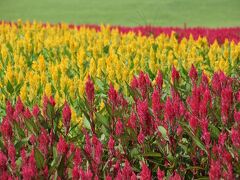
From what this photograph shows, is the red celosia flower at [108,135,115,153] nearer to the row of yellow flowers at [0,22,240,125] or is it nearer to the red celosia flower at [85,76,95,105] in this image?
→ the red celosia flower at [85,76,95,105]

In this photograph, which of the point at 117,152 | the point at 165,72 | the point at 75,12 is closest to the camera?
the point at 117,152

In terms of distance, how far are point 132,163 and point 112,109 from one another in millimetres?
399

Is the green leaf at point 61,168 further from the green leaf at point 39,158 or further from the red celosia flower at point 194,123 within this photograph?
the red celosia flower at point 194,123

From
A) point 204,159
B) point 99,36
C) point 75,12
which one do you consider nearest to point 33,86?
point 204,159

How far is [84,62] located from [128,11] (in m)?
17.6

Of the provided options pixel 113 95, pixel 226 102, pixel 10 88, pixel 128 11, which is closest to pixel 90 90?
pixel 113 95

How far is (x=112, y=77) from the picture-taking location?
602cm

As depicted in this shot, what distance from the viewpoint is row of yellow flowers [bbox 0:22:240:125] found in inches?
223

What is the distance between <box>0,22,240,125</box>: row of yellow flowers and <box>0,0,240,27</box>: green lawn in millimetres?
13239

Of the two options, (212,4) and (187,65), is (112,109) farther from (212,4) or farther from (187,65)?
(212,4)

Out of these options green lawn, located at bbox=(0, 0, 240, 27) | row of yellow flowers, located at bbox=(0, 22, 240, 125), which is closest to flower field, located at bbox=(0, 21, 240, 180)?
row of yellow flowers, located at bbox=(0, 22, 240, 125)

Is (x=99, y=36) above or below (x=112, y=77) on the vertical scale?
above

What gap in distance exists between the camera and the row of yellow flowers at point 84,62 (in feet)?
18.6

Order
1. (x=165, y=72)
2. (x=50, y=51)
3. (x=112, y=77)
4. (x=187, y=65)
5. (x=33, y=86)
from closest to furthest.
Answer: (x=33, y=86), (x=112, y=77), (x=165, y=72), (x=187, y=65), (x=50, y=51)
